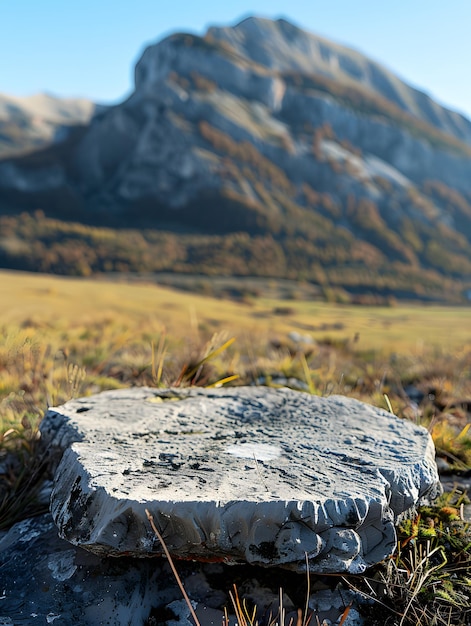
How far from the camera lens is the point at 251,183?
300ft

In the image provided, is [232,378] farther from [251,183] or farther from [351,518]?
[251,183]

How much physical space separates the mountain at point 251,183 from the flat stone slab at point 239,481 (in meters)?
65.8

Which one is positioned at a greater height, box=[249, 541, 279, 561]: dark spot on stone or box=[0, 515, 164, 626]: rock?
box=[249, 541, 279, 561]: dark spot on stone

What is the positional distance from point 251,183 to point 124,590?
305 feet

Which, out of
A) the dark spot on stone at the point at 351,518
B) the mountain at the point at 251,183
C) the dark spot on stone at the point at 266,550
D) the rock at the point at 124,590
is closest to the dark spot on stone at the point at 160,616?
the rock at the point at 124,590

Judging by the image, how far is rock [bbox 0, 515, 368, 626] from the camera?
1.89 metres

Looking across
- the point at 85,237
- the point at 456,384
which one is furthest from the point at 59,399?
the point at 85,237

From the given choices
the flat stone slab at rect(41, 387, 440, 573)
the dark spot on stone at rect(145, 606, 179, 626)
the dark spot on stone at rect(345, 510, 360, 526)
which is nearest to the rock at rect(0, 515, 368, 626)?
the dark spot on stone at rect(145, 606, 179, 626)

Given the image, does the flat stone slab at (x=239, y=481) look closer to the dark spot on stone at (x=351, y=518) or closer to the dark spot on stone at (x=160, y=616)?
the dark spot on stone at (x=351, y=518)

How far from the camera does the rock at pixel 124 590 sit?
74.3 inches

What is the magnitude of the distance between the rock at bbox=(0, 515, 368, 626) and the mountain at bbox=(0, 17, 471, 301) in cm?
6635

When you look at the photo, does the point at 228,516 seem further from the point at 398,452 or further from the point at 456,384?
the point at 456,384

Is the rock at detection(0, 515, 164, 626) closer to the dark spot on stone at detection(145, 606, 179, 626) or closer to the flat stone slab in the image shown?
the dark spot on stone at detection(145, 606, 179, 626)

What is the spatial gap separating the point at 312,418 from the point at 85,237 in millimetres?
77443
